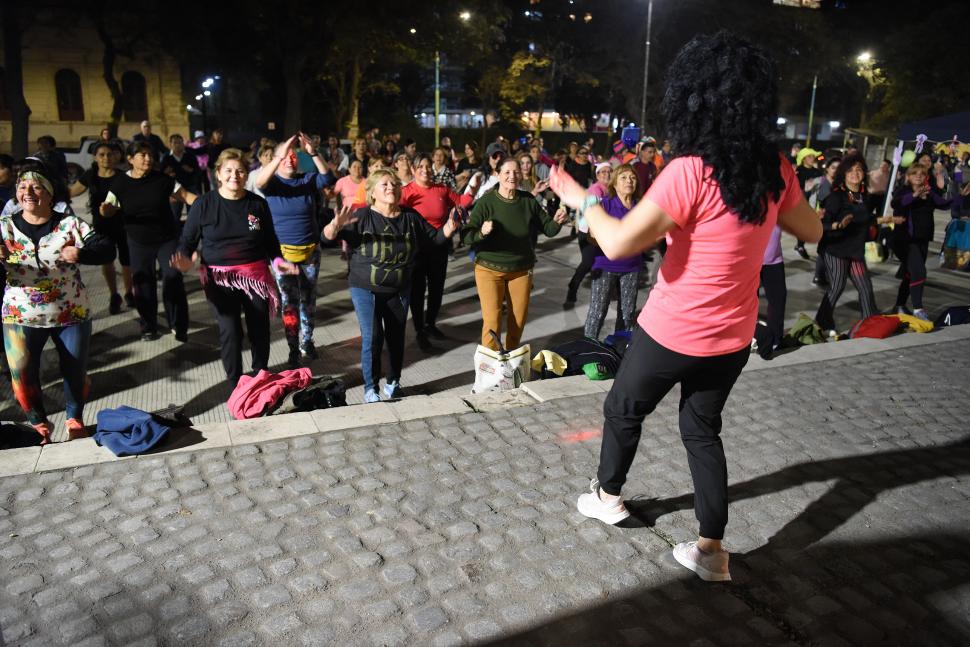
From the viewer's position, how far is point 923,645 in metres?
2.87

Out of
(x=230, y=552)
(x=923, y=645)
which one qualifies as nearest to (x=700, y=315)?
(x=923, y=645)

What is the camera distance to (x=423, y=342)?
24.8 ft

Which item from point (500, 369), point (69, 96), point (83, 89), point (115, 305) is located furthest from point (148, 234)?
point (69, 96)

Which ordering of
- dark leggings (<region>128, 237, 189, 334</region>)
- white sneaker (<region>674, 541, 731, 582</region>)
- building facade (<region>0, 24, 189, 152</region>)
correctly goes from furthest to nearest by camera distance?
building facade (<region>0, 24, 189, 152</region>)
dark leggings (<region>128, 237, 189, 334</region>)
white sneaker (<region>674, 541, 731, 582</region>)

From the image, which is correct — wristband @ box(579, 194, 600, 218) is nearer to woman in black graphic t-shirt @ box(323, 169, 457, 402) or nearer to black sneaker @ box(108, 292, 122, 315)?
woman in black graphic t-shirt @ box(323, 169, 457, 402)

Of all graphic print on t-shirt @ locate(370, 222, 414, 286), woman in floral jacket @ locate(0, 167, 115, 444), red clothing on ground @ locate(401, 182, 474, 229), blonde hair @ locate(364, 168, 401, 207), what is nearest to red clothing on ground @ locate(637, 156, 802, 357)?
graphic print on t-shirt @ locate(370, 222, 414, 286)

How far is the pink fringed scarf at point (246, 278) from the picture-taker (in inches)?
215

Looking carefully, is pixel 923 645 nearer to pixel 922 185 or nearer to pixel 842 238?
pixel 842 238

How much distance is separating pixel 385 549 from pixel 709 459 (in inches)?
59.1

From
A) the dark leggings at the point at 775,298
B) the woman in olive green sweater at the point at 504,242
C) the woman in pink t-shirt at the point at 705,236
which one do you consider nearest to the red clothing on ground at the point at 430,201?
the woman in olive green sweater at the point at 504,242

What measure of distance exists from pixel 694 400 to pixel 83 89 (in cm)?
4223

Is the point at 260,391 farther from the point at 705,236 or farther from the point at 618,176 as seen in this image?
the point at 618,176

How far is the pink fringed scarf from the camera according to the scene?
547 centimetres

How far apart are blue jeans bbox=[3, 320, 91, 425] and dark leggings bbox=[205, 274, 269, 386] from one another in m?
0.87
